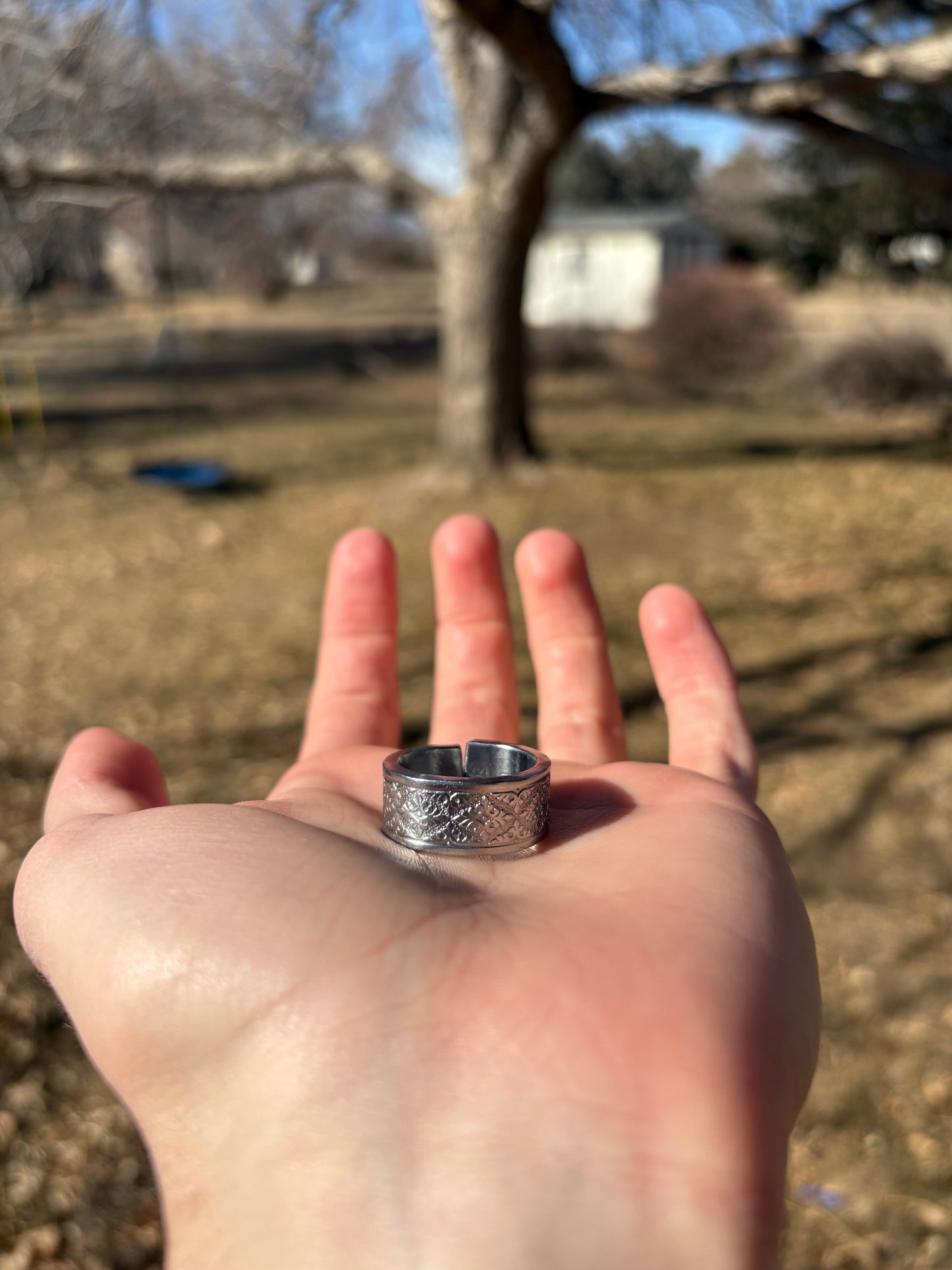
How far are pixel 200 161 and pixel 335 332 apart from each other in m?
18.8

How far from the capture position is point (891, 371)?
14.8m

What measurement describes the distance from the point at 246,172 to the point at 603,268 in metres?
23.6

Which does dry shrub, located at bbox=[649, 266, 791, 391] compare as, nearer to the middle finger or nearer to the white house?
the white house

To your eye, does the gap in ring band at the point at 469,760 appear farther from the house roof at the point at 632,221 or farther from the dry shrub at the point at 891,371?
the house roof at the point at 632,221

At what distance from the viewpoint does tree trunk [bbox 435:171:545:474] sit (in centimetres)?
937

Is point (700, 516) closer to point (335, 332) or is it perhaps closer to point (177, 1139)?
point (177, 1139)

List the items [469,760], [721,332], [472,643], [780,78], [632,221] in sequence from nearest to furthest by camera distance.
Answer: [469,760], [472,643], [780,78], [721,332], [632,221]

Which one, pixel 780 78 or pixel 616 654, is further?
pixel 780 78

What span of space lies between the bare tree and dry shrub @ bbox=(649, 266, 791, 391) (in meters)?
7.70

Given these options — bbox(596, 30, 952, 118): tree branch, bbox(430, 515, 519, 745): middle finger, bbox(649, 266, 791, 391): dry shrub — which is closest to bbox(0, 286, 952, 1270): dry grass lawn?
bbox(430, 515, 519, 745): middle finger

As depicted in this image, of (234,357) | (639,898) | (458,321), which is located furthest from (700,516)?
(234,357)

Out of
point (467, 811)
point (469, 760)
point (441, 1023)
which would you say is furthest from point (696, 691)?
point (441, 1023)

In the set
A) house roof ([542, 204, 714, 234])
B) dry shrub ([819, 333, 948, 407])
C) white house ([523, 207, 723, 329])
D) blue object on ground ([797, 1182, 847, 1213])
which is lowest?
blue object on ground ([797, 1182, 847, 1213])

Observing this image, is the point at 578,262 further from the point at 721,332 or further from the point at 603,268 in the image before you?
the point at 721,332
